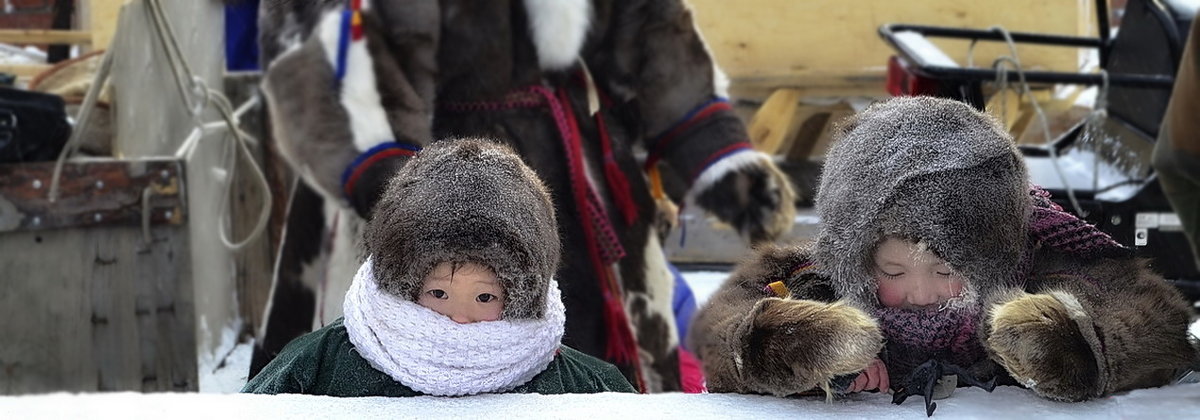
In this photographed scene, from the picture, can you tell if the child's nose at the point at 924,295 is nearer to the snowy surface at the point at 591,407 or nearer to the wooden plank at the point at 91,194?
the snowy surface at the point at 591,407

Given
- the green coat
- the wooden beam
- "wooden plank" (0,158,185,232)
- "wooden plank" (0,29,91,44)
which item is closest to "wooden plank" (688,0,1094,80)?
the wooden beam

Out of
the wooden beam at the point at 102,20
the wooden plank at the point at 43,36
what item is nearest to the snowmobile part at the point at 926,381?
the wooden beam at the point at 102,20

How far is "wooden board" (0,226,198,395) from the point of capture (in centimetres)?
269

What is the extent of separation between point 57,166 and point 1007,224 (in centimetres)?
198

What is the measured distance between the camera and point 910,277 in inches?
53.1

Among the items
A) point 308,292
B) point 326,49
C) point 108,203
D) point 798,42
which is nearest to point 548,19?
point 326,49

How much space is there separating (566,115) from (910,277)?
1.29m

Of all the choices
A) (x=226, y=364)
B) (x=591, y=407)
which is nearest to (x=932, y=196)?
(x=591, y=407)

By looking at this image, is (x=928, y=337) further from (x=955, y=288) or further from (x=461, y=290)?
(x=461, y=290)

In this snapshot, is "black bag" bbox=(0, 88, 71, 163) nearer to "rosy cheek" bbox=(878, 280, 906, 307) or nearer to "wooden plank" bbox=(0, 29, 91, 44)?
"rosy cheek" bbox=(878, 280, 906, 307)

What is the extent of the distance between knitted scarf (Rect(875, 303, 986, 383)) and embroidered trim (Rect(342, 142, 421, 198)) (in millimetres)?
1176

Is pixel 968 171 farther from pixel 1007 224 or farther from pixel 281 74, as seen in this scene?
pixel 281 74

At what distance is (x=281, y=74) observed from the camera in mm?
2447

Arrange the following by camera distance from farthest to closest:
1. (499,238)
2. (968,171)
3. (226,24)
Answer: (226,24) → (499,238) → (968,171)
